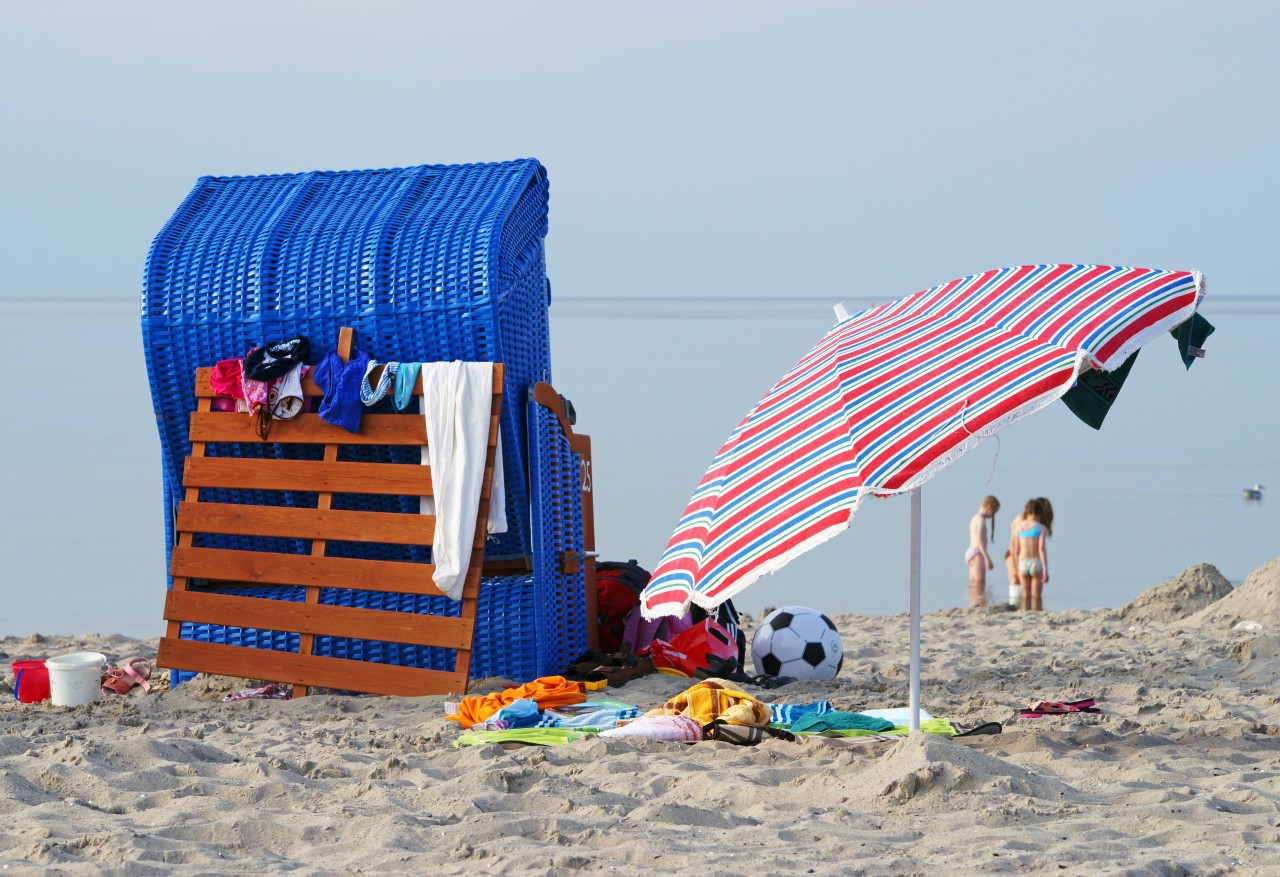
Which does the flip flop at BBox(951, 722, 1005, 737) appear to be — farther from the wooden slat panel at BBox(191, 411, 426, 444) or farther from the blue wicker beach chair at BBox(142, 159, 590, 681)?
the wooden slat panel at BBox(191, 411, 426, 444)

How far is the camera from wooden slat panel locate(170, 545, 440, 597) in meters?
7.64

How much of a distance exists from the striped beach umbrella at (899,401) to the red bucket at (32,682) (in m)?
4.31

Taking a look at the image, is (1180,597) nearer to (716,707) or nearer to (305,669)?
(716,707)

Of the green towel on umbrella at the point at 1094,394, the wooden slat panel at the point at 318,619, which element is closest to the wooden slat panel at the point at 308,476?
the wooden slat panel at the point at 318,619

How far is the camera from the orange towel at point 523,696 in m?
6.70

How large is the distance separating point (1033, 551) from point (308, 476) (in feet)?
23.4

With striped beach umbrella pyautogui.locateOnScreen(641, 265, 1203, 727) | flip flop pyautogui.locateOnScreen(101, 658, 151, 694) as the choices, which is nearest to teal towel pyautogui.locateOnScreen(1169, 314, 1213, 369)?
striped beach umbrella pyautogui.locateOnScreen(641, 265, 1203, 727)

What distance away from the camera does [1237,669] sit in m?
8.59

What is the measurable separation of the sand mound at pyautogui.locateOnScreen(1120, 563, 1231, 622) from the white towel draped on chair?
605 centimetres

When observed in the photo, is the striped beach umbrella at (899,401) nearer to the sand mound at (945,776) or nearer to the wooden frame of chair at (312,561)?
the sand mound at (945,776)

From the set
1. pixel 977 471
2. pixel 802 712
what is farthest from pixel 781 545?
pixel 977 471

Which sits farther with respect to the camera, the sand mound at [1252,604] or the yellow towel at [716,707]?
the sand mound at [1252,604]

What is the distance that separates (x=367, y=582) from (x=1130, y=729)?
412 cm

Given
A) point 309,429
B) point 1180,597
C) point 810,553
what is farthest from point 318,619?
point 810,553
